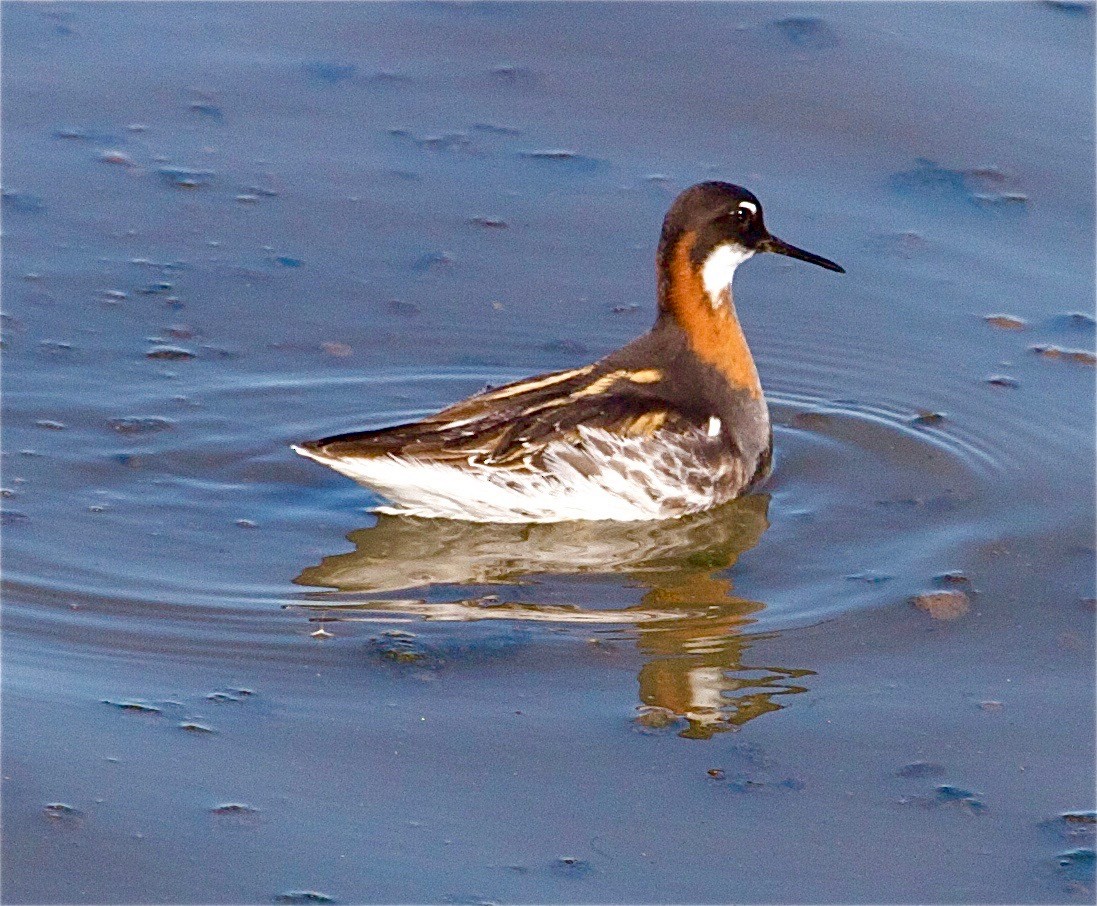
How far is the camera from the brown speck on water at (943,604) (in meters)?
8.45

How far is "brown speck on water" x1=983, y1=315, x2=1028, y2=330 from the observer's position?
10.8 meters

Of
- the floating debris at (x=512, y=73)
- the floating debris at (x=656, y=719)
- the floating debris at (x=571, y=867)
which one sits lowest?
the floating debris at (x=571, y=867)

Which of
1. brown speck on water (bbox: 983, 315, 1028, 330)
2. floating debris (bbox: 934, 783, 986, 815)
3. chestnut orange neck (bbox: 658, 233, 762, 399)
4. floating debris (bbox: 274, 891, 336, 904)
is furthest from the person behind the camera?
brown speck on water (bbox: 983, 315, 1028, 330)

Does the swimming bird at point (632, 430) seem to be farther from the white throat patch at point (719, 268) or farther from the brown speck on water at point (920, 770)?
the brown speck on water at point (920, 770)

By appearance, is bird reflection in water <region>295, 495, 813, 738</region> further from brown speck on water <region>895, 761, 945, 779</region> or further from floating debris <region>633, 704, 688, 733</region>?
brown speck on water <region>895, 761, 945, 779</region>

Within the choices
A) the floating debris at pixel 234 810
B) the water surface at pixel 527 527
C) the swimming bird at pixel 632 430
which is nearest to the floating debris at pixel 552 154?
the water surface at pixel 527 527

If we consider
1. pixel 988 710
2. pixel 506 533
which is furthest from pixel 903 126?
pixel 988 710

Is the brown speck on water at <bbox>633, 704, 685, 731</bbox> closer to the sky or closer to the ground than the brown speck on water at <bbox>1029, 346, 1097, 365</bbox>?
closer to the ground

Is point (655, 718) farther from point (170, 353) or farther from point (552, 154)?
point (552, 154)

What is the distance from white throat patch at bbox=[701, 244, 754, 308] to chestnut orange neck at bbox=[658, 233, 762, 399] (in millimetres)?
21

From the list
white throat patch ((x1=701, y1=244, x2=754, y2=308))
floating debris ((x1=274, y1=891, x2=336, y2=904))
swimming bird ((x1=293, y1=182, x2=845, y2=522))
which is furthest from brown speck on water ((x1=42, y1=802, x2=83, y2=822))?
white throat patch ((x1=701, y1=244, x2=754, y2=308))

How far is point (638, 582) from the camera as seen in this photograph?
8789 millimetres

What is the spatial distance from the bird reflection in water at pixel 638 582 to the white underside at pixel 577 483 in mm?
64

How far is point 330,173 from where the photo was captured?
11992 millimetres
